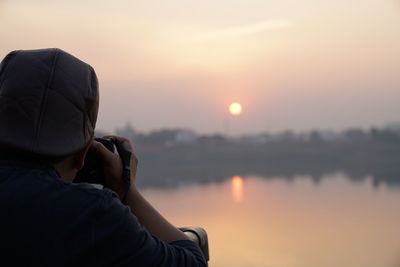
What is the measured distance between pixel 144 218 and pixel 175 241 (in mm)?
42

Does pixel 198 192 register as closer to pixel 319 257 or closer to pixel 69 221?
pixel 319 257

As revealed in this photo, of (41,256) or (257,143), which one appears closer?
(41,256)

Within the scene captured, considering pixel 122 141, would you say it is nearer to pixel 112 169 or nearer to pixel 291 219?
pixel 112 169

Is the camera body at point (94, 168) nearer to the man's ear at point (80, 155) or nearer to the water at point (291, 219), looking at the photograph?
the man's ear at point (80, 155)

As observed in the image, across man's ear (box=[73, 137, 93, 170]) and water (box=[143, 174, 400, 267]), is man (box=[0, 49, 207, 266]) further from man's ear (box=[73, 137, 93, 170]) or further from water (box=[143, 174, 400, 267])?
water (box=[143, 174, 400, 267])

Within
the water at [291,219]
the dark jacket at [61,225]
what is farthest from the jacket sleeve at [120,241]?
the water at [291,219]

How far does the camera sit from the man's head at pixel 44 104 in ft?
1.38

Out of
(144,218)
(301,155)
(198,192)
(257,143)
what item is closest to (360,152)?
(301,155)

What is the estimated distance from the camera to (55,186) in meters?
0.41

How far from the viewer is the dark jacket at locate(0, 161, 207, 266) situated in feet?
1.30

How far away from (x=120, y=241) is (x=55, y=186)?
0.07 meters

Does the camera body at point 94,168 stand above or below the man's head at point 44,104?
below

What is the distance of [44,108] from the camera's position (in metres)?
0.42

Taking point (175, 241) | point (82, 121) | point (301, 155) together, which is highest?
point (82, 121)
